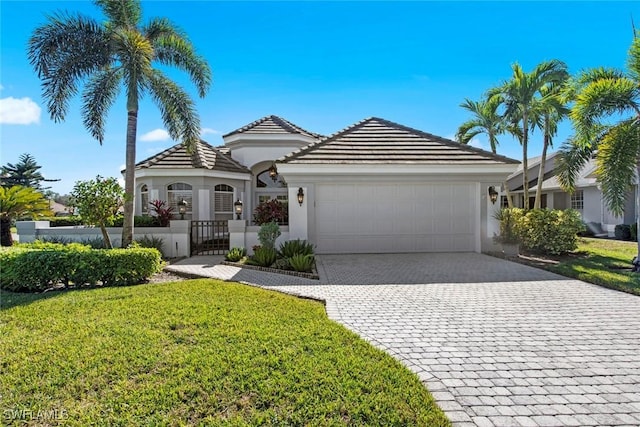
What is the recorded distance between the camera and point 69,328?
496 cm

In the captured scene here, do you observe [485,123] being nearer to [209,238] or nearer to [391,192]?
[391,192]

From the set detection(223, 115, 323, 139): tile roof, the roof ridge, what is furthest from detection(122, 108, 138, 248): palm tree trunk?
detection(223, 115, 323, 139): tile roof

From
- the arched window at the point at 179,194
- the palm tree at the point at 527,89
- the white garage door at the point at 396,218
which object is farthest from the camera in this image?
the arched window at the point at 179,194

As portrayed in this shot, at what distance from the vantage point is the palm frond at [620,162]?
9109 millimetres

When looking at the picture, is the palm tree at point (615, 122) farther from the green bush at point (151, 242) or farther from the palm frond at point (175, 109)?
the green bush at point (151, 242)

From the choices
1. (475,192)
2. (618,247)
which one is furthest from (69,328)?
(618,247)

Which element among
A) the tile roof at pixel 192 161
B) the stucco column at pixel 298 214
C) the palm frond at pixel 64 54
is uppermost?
the palm frond at pixel 64 54

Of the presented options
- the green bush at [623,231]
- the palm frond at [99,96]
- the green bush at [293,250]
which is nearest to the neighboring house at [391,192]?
the green bush at [293,250]

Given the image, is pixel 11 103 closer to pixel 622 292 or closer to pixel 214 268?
pixel 214 268

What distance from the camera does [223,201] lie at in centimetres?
1780

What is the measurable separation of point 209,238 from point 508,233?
41.2 ft

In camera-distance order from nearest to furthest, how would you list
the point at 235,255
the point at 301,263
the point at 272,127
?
the point at 301,263 < the point at 235,255 < the point at 272,127

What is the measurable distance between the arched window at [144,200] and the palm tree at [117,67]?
17.1 feet

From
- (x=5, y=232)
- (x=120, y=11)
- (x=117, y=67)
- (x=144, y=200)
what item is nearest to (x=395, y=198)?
(x=117, y=67)
